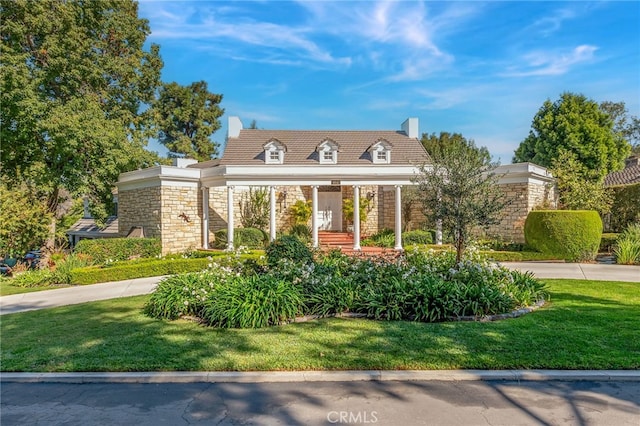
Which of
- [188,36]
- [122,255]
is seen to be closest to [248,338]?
[188,36]

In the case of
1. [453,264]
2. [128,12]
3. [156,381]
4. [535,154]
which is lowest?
[156,381]

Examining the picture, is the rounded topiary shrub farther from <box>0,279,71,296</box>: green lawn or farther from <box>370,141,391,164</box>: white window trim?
<box>0,279,71,296</box>: green lawn

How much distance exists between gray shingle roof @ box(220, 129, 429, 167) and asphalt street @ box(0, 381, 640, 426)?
51.1 ft

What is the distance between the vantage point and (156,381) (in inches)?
178

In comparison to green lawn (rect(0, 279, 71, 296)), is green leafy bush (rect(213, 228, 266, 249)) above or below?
above

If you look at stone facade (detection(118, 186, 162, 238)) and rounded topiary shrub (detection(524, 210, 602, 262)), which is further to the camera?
stone facade (detection(118, 186, 162, 238))

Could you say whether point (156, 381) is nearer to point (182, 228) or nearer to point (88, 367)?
point (88, 367)

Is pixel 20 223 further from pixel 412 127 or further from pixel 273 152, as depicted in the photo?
pixel 412 127

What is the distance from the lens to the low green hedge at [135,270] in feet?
38.4

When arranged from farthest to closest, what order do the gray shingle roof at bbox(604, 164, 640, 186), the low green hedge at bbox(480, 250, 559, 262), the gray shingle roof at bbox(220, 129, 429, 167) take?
the gray shingle roof at bbox(604, 164, 640, 186)
the gray shingle roof at bbox(220, 129, 429, 167)
the low green hedge at bbox(480, 250, 559, 262)

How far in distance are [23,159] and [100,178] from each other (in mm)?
3271

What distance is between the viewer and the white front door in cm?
2169

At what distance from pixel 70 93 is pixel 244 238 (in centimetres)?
1063

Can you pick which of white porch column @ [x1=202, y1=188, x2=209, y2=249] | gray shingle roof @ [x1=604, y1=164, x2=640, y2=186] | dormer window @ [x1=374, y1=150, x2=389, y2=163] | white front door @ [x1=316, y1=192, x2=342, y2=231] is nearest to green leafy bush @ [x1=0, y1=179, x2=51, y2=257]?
white porch column @ [x1=202, y1=188, x2=209, y2=249]
